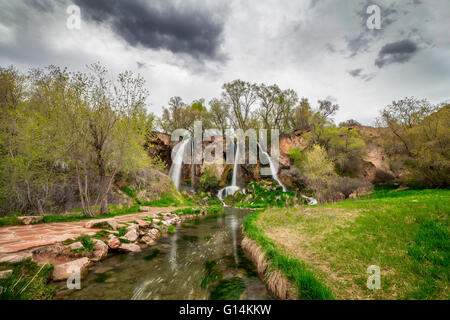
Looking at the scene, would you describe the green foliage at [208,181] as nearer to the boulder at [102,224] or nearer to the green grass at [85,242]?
the boulder at [102,224]

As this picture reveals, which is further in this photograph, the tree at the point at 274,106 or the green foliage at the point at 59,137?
the tree at the point at 274,106

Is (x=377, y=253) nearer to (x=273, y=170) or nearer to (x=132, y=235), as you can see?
(x=132, y=235)

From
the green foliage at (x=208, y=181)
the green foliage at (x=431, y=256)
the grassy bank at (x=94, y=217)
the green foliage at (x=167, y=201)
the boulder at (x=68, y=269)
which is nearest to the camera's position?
the green foliage at (x=431, y=256)

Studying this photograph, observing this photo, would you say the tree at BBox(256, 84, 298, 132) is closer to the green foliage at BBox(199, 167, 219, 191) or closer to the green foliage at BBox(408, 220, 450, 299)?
the green foliage at BBox(199, 167, 219, 191)

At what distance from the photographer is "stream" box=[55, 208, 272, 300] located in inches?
154

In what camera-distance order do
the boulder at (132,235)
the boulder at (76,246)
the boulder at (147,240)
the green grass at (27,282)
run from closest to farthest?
the green grass at (27,282) < the boulder at (76,246) < the boulder at (132,235) < the boulder at (147,240)

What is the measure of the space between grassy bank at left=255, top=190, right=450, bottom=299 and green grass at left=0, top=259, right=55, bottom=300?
5061 mm

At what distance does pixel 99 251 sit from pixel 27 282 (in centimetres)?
234

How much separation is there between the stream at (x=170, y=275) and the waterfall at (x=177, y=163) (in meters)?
23.8

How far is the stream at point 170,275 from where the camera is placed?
3.92 metres

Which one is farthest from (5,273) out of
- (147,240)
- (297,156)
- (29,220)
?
(297,156)

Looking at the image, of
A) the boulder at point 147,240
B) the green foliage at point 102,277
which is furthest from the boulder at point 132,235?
the green foliage at point 102,277

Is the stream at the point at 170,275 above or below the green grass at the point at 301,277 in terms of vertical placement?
below
